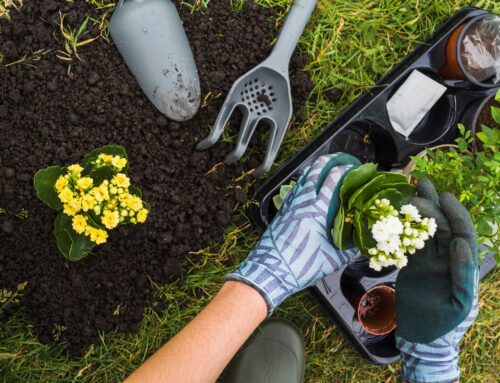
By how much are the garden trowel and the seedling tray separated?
1.00ft

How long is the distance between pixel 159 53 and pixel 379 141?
62 centimetres

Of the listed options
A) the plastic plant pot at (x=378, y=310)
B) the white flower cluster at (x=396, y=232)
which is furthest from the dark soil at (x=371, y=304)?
the white flower cluster at (x=396, y=232)

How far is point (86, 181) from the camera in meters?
1.02

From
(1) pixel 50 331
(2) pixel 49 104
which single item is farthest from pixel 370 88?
(1) pixel 50 331

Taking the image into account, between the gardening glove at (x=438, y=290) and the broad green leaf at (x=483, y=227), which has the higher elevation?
the broad green leaf at (x=483, y=227)

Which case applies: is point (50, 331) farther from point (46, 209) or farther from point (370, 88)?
point (370, 88)

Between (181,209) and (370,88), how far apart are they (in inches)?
23.5

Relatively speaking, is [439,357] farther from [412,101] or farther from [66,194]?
[66,194]

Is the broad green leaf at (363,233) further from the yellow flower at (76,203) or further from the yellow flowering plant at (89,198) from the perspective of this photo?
the yellow flower at (76,203)

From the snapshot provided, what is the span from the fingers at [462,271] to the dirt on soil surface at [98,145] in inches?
22.5

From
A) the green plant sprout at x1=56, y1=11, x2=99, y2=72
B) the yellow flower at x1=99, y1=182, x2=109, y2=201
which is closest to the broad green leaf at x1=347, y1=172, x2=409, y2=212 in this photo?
the yellow flower at x1=99, y1=182, x2=109, y2=201

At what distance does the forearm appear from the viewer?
972 millimetres

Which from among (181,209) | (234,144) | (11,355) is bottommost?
(11,355)

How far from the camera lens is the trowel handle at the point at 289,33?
1284 mm
